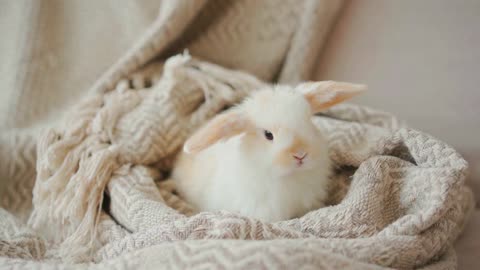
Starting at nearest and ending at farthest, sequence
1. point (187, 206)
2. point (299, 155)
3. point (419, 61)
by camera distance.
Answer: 1. point (299, 155)
2. point (187, 206)
3. point (419, 61)

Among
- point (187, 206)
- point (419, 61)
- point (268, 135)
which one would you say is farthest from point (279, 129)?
point (419, 61)

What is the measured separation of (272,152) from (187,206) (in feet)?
0.77

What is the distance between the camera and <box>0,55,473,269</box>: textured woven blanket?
679 millimetres

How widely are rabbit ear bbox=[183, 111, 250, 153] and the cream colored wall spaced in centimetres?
40

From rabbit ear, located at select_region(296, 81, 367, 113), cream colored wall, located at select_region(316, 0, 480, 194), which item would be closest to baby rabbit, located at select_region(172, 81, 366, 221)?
rabbit ear, located at select_region(296, 81, 367, 113)

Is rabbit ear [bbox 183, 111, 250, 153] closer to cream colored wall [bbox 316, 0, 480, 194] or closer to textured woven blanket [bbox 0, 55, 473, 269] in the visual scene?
textured woven blanket [bbox 0, 55, 473, 269]

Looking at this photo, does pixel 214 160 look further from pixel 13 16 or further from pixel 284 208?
pixel 13 16

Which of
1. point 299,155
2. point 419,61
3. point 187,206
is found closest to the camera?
point 299,155

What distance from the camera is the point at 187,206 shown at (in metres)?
0.97

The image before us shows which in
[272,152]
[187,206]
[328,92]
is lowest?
[187,206]

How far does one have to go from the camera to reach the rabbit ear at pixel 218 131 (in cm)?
82

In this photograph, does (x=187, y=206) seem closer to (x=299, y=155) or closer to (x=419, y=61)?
(x=299, y=155)

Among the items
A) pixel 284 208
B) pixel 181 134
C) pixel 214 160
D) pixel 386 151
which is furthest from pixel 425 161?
pixel 181 134

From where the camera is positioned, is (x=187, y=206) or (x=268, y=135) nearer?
(x=268, y=135)
